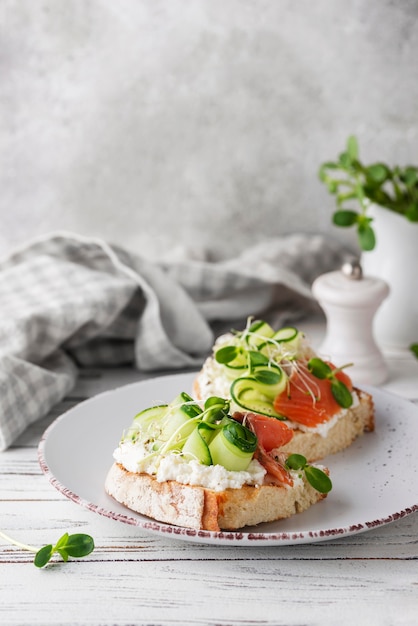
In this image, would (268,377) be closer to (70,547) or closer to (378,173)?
(70,547)

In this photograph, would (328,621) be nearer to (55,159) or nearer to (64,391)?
(64,391)

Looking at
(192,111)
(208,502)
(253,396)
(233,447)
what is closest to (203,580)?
(208,502)

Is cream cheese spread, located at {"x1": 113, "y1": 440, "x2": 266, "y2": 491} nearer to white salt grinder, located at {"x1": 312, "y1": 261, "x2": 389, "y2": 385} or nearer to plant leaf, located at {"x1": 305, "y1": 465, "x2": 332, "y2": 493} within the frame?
plant leaf, located at {"x1": 305, "y1": 465, "x2": 332, "y2": 493}

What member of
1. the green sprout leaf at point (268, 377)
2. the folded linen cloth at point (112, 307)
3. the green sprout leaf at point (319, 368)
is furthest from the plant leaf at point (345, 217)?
the green sprout leaf at point (268, 377)

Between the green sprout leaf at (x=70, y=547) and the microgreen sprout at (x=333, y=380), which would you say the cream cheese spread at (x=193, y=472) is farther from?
the microgreen sprout at (x=333, y=380)

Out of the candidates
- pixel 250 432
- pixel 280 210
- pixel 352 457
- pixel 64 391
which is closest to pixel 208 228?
pixel 280 210

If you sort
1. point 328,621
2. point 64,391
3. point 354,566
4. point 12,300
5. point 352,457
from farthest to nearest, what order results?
point 12,300 → point 64,391 → point 352,457 → point 354,566 → point 328,621

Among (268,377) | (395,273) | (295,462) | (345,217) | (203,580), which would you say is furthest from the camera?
(395,273)
